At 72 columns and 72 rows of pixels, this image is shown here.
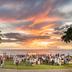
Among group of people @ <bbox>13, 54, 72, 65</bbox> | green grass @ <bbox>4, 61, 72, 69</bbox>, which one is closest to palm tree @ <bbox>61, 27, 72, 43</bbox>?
group of people @ <bbox>13, 54, 72, 65</bbox>

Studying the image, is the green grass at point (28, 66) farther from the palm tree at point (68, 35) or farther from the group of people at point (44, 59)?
the palm tree at point (68, 35)

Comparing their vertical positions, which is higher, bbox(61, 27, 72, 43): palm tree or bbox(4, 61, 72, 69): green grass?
bbox(61, 27, 72, 43): palm tree

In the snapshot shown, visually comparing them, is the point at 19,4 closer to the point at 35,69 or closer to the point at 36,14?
the point at 36,14

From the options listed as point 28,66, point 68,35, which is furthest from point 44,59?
point 68,35

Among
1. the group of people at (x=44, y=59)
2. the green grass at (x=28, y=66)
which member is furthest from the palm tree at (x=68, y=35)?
the green grass at (x=28, y=66)

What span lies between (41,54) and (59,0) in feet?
4.39

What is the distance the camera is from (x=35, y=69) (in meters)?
7.59

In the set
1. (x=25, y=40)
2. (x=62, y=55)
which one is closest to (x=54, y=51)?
(x=62, y=55)

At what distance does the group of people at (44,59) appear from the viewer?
7652 mm

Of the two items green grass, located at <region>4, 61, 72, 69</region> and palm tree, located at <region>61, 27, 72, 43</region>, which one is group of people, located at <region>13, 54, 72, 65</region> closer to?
green grass, located at <region>4, 61, 72, 69</region>

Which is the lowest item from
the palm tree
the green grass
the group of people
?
the green grass

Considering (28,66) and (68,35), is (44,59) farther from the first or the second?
(68,35)

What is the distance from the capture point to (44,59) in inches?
303

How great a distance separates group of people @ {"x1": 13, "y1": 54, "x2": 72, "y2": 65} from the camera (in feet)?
25.1
